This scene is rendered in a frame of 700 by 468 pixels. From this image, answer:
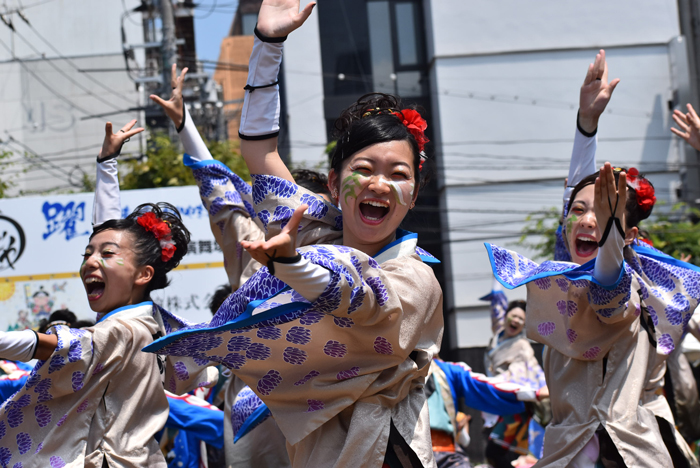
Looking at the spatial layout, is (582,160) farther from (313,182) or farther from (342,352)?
(342,352)

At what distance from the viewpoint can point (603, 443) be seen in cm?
288

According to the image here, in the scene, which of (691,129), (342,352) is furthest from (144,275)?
(691,129)

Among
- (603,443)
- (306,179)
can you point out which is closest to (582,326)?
(603,443)

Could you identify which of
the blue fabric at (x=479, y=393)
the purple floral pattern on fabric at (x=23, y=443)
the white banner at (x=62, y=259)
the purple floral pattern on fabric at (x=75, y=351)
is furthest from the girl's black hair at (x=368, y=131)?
the white banner at (x=62, y=259)

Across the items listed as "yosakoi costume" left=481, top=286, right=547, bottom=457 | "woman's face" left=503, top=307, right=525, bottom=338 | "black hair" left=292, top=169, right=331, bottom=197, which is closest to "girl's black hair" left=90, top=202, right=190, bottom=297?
"black hair" left=292, top=169, right=331, bottom=197

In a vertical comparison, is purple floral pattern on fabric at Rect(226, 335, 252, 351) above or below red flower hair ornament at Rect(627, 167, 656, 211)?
below

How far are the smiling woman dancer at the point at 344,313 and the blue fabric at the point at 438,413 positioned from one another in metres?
1.95

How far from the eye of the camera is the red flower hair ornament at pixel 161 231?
356cm

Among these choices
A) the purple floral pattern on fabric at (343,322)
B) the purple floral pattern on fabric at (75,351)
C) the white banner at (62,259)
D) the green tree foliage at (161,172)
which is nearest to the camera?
the purple floral pattern on fabric at (343,322)

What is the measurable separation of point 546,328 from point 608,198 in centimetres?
78

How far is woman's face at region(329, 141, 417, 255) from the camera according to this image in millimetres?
2406

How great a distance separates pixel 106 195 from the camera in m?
3.83

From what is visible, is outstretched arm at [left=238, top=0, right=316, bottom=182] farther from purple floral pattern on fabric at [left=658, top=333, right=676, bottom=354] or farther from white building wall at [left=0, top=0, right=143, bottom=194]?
white building wall at [left=0, top=0, right=143, bottom=194]

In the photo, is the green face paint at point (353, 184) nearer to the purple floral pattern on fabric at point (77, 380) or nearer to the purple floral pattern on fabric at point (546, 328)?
the purple floral pattern on fabric at point (546, 328)
